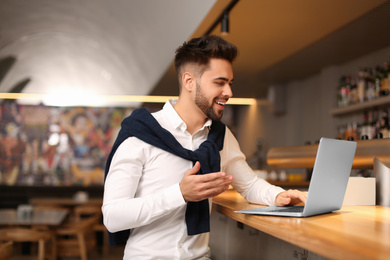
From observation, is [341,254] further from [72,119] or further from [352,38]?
[72,119]

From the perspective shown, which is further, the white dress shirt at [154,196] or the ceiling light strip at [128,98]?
the ceiling light strip at [128,98]

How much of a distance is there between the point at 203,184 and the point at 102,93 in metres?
5.08

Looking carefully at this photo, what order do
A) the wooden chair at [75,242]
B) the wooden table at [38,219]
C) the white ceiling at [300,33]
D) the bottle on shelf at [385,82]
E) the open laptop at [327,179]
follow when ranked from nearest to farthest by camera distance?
the open laptop at [327,179]
the white ceiling at [300,33]
the bottle on shelf at [385,82]
the wooden table at [38,219]
the wooden chair at [75,242]

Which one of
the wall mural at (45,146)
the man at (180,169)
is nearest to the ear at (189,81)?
the man at (180,169)

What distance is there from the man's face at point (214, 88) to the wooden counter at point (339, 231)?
0.39m

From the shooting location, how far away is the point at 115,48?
6.04 m

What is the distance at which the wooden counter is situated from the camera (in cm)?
80

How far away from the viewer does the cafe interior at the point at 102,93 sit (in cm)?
449

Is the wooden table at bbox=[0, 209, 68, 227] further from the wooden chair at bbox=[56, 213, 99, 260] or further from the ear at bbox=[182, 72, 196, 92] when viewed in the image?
the ear at bbox=[182, 72, 196, 92]

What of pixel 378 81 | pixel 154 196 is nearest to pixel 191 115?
pixel 154 196

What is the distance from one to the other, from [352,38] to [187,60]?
110 inches

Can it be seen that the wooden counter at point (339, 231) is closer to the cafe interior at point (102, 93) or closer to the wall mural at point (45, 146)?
the cafe interior at point (102, 93)

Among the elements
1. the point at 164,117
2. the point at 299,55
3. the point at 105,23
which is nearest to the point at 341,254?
the point at 164,117

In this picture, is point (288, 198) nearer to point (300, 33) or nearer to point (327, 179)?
point (327, 179)
